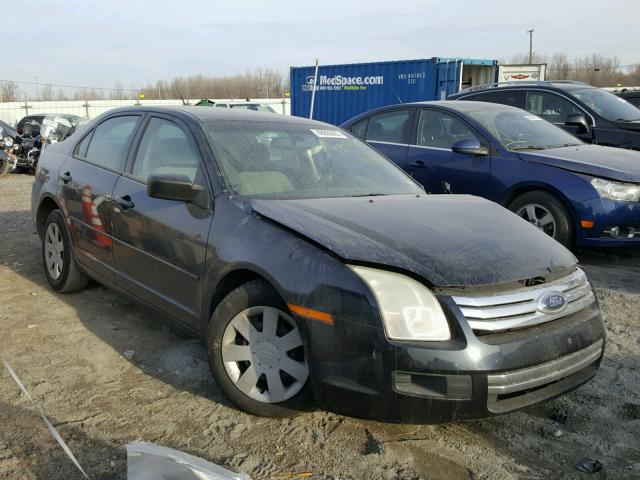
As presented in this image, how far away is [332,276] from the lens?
258 centimetres

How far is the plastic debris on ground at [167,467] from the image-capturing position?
1.94 metres

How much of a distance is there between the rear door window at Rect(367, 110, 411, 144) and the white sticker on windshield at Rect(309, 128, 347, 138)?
9.41 feet

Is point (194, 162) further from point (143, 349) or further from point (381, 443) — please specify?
point (381, 443)

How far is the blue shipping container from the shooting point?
16.0m

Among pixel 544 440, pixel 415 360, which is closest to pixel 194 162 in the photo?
pixel 415 360

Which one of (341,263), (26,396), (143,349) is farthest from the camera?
(143,349)

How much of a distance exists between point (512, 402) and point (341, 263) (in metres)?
0.94

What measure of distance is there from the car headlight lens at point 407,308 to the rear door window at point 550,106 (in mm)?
6531

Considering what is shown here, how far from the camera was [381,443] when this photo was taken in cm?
280

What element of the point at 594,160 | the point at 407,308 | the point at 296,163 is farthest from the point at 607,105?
the point at 407,308

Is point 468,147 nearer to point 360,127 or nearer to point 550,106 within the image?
point 360,127

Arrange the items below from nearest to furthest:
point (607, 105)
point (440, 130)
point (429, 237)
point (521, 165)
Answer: point (429, 237)
point (521, 165)
point (440, 130)
point (607, 105)

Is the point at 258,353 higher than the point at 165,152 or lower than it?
lower

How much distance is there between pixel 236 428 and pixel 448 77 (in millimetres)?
14657
